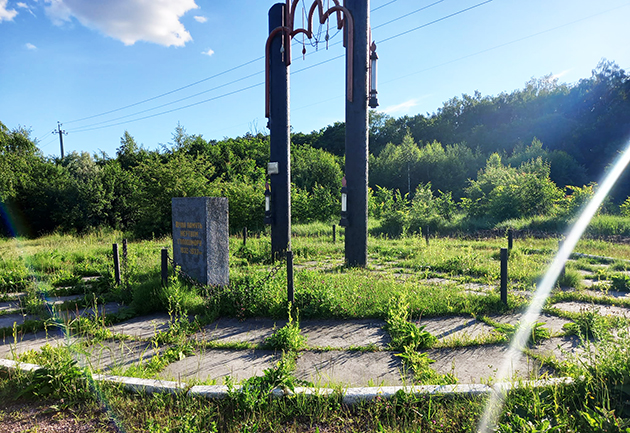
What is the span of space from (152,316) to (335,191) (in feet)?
67.5

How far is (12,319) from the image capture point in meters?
5.95

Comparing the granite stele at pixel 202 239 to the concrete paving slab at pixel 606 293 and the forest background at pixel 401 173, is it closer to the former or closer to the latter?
the concrete paving slab at pixel 606 293

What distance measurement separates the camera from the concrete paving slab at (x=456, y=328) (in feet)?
15.4

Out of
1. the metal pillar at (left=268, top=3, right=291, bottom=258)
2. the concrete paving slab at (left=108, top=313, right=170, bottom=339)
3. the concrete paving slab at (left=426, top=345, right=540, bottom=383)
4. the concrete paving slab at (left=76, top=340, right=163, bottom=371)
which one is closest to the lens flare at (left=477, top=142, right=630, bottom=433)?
the concrete paving slab at (left=426, top=345, right=540, bottom=383)

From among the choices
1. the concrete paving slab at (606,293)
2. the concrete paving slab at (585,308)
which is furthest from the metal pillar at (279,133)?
the concrete paving slab at (606,293)

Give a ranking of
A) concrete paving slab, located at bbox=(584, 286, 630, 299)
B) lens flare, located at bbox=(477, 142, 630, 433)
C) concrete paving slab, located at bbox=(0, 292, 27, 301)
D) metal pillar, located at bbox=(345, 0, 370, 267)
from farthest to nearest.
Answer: metal pillar, located at bbox=(345, 0, 370, 267), concrete paving slab, located at bbox=(0, 292, 27, 301), concrete paving slab, located at bbox=(584, 286, 630, 299), lens flare, located at bbox=(477, 142, 630, 433)

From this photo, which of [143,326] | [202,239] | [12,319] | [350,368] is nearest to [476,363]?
[350,368]

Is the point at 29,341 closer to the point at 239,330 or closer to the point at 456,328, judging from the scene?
the point at 239,330

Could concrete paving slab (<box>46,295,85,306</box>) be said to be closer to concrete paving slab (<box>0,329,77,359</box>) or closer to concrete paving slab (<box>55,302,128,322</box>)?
concrete paving slab (<box>55,302,128,322</box>)

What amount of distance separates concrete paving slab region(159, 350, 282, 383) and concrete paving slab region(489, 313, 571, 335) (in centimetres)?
324

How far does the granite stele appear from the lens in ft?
22.1

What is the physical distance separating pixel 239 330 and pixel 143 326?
143cm

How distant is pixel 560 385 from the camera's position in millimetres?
3160

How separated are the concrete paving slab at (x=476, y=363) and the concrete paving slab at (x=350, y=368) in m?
0.45
